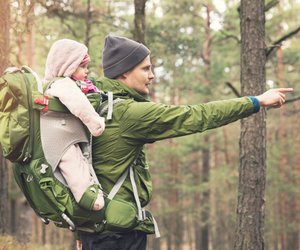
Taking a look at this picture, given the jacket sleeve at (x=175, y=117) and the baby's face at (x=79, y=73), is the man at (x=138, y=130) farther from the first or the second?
the baby's face at (x=79, y=73)

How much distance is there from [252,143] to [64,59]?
4.55 m

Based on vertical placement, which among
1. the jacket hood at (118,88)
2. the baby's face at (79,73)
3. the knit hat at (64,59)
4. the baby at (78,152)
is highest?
the knit hat at (64,59)

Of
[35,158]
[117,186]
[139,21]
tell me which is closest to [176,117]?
[117,186]

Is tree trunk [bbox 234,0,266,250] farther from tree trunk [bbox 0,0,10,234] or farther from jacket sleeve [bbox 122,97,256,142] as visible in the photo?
jacket sleeve [bbox 122,97,256,142]

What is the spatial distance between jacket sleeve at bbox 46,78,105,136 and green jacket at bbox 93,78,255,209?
202 millimetres

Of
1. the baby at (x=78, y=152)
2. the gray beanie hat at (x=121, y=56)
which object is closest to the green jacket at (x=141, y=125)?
the baby at (x=78, y=152)

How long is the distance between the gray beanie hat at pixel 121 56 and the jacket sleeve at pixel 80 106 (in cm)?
45

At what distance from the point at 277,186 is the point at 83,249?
23540 mm

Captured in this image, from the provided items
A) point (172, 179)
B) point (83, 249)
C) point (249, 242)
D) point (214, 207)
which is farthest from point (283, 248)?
point (83, 249)

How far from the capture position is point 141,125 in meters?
3.03

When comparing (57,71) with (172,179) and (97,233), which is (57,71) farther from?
(172,179)

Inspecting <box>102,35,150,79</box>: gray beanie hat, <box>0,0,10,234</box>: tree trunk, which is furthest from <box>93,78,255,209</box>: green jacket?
<box>0,0,10,234</box>: tree trunk

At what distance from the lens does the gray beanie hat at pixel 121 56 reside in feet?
10.8

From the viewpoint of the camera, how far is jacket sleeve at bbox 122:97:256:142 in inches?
119
